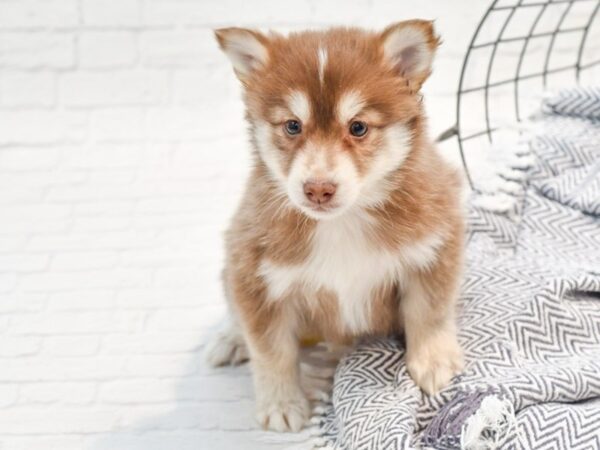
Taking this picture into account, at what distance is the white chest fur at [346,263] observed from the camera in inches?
81.0

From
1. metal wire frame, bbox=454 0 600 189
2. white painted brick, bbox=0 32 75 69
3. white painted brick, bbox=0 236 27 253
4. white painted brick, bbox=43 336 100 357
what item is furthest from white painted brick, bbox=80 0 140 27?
white painted brick, bbox=43 336 100 357

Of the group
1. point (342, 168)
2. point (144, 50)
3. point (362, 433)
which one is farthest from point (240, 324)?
point (144, 50)

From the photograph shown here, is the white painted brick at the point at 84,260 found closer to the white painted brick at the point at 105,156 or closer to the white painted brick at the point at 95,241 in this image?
the white painted brick at the point at 95,241

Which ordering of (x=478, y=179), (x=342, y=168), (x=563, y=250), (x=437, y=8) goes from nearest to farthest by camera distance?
(x=342, y=168) < (x=563, y=250) < (x=478, y=179) < (x=437, y=8)

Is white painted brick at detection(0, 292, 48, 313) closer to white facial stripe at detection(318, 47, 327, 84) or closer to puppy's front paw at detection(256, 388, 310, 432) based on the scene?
puppy's front paw at detection(256, 388, 310, 432)

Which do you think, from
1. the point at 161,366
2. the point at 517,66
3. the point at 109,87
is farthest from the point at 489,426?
the point at 109,87

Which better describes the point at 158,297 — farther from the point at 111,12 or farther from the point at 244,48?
the point at 111,12

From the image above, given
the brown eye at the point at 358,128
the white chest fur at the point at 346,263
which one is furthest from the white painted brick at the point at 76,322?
the brown eye at the point at 358,128

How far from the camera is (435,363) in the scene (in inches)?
85.1

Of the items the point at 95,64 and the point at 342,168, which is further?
the point at 95,64

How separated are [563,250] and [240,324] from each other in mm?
1105

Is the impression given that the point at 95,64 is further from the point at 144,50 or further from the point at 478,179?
the point at 478,179

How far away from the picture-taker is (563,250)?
2.66 m

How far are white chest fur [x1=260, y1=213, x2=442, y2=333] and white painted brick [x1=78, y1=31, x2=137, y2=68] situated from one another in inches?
70.9
